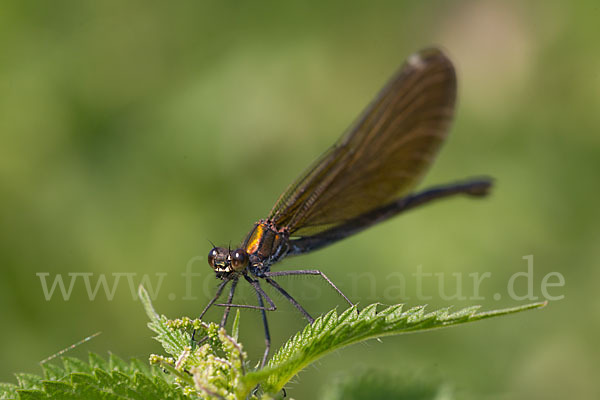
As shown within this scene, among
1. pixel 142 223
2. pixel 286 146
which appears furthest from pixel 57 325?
pixel 286 146

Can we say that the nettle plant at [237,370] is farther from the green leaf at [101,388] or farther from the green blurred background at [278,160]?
the green blurred background at [278,160]

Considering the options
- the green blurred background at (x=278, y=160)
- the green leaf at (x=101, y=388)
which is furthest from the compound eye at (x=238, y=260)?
the green blurred background at (x=278, y=160)

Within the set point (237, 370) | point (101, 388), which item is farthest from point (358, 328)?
point (101, 388)

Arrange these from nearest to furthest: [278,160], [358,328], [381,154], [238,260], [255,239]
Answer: [358,328] → [238,260] → [255,239] → [381,154] → [278,160]

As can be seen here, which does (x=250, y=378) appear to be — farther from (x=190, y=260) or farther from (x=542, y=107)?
(x=542, y=107)

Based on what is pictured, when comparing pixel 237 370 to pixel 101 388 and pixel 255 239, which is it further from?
pixel 255 239
